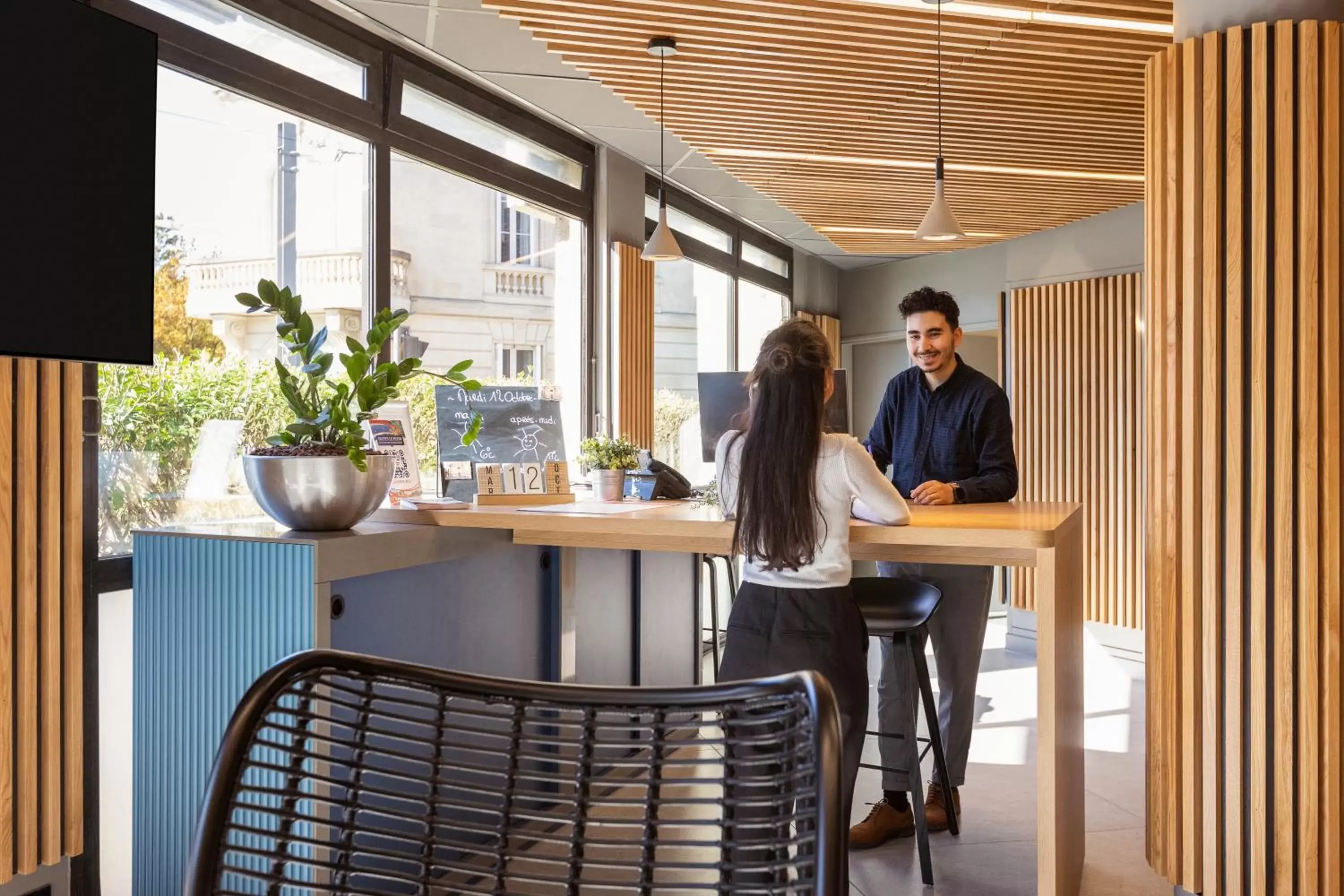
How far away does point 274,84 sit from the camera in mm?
3994

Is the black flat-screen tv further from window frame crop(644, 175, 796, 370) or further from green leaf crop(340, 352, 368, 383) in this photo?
window frame crop(644, 175, 796, 370)

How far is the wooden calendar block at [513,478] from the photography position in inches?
134

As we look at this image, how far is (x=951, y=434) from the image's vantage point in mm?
3715

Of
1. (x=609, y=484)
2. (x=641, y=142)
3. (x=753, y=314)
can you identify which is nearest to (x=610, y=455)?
(x=609, y=484)

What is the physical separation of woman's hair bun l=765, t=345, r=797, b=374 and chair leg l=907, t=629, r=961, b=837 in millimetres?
1146

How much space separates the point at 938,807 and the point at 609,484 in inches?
64.2

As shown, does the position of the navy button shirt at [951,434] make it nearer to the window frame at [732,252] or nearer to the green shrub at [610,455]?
the green shrub at [610,455]

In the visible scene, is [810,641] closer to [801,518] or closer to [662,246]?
[801,518]

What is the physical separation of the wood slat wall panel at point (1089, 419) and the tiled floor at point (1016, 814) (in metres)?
1.48

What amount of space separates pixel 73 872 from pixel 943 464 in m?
2.98

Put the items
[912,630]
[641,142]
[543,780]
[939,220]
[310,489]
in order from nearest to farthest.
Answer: [543,780], [310,489], [912,630], [939,220], [641,142]

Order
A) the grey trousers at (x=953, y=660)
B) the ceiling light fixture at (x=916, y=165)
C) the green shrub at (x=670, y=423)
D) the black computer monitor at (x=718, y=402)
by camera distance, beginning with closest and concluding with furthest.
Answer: the grey trousers at (x=953, y=660), the black computer monitor at (x=718, y=402), the ceiling light fixture at (x=916, y=165), the green shrub at (x=670, y=423)

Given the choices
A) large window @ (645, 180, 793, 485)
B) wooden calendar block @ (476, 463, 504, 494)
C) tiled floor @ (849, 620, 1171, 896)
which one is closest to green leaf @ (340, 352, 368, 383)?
wooden calendar block @ (476, 463, 504, 494)

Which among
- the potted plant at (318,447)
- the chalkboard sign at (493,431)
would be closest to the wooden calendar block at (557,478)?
the chalkboard sign at (493,431)
